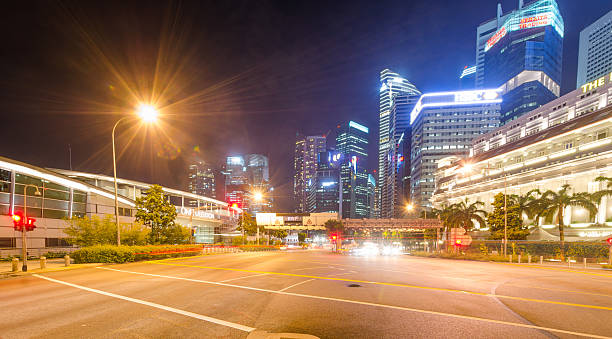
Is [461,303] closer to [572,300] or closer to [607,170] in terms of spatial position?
[572,300]

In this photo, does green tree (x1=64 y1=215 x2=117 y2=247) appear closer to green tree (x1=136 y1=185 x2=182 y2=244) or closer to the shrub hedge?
green tree (x1=136 y1=185 x2=182 y2=244)

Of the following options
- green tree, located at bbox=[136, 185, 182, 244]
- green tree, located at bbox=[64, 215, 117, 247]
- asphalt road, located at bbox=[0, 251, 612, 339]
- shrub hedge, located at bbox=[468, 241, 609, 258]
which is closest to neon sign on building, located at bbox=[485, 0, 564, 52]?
shrub hedge, located at bbox=[468, 241, 609, 258]

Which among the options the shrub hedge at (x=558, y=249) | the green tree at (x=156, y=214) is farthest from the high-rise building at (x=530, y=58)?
the green tree at (x=156, y=214)

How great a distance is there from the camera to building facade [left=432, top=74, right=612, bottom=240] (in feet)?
156

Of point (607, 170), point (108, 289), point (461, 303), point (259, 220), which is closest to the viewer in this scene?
point (461, 303)

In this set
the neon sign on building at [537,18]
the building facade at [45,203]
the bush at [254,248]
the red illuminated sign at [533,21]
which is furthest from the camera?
the red illuminated sign at [533,21]

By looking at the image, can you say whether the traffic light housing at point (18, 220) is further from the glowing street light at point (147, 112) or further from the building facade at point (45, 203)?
the glowing street light at point (147, 112)

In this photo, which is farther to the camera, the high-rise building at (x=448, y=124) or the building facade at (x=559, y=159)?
the high-rise building at (x=448, y=124)

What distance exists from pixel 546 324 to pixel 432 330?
361cm

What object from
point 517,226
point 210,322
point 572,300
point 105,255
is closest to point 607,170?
point 517,226

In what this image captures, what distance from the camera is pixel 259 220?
225ft

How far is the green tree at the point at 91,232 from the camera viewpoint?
26.6 meters

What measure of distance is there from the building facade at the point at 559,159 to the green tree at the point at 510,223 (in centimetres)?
441

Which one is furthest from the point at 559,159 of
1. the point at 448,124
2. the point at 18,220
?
the point at 448,124
